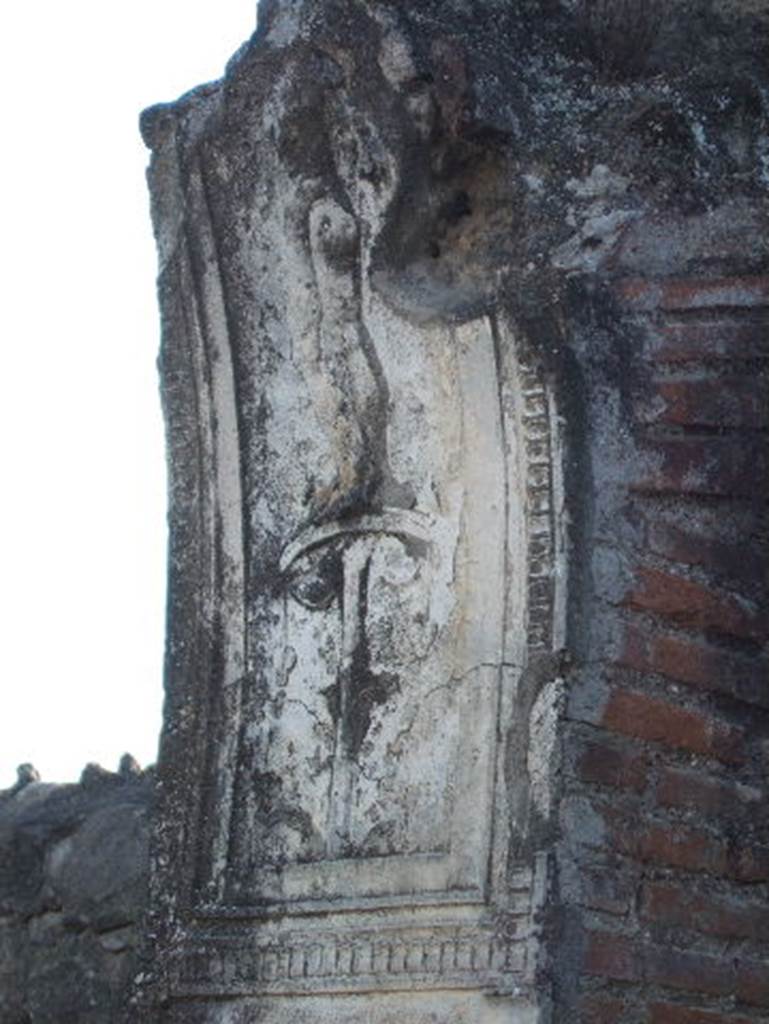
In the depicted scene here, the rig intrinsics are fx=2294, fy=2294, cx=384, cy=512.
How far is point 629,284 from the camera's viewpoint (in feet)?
10.9

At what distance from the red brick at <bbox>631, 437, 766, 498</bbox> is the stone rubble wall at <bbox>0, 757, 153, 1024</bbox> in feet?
5.37

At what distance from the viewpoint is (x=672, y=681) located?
3170 millimetres

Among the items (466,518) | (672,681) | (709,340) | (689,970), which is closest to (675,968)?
(689,970)

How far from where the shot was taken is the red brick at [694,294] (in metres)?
3.31

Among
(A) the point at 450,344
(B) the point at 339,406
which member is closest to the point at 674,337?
(A) the point at 450,344

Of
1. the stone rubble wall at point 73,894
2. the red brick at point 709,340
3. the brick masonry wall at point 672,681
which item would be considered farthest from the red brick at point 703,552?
the stone rubble wall at point 73,894

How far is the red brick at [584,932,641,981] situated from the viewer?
2.99m

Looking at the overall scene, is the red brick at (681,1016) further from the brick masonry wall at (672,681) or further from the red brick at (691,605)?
the red brick at (691,605)

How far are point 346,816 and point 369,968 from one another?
0.81 ft

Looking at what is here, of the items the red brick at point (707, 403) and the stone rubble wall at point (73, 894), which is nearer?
the red brick at point (707, 403)

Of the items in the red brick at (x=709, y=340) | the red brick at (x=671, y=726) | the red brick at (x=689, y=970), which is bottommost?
the red brick at (x=689, y=970)

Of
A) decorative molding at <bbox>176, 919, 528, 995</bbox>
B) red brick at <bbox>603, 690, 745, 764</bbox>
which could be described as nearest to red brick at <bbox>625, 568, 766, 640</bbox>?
red brick at <bbox>603, 690, 745, 764</bbox>

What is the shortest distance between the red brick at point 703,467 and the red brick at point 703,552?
0.06 m

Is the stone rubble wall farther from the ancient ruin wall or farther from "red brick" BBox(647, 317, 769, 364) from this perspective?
"red brick" BBox(647, 317, 769, 364)
